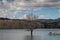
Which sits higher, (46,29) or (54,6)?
(54,6)

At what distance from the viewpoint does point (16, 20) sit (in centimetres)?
234

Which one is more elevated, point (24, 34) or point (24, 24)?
point (24, 24)

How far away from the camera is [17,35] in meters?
2.40

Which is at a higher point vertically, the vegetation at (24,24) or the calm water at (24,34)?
the vegetation at (24,24)

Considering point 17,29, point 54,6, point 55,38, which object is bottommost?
point 55,38

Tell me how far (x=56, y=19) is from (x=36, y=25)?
15.8 inches

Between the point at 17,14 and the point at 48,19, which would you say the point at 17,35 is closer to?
the point at 17,14

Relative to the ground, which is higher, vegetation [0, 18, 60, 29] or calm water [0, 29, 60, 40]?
vegetation [0, 18, 60, 29]

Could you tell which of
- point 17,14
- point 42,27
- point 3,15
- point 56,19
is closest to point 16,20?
point 17,14

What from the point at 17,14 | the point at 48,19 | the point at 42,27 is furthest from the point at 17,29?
the point at 48,19

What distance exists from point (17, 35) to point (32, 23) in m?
0.39

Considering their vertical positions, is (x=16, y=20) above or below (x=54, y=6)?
below

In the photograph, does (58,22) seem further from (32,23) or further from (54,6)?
(32,23)

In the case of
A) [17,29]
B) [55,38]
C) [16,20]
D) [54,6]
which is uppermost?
[54,6]
